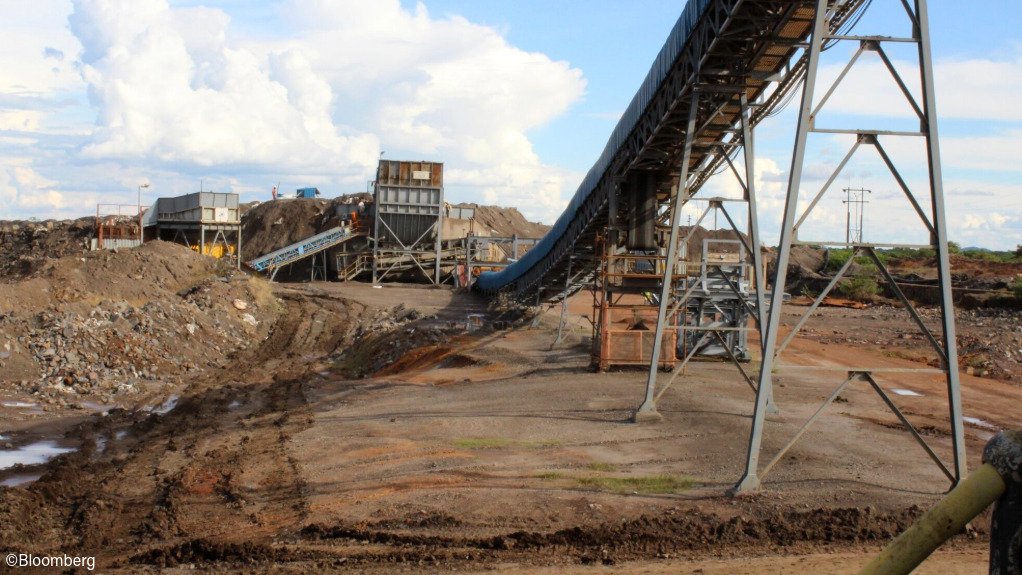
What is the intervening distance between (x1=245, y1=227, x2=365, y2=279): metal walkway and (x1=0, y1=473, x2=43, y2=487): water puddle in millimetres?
36938

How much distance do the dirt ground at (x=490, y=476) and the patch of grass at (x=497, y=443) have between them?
8cm

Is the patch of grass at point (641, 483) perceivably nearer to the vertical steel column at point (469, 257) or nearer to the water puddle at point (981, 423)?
the water puddle at point (981, 423)

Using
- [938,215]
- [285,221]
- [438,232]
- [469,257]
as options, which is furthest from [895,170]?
[285,221]

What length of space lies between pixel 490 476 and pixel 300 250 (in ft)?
140

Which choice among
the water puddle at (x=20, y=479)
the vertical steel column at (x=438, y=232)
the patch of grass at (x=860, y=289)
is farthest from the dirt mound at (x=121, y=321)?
the patch of grass at (x=860, y=289)

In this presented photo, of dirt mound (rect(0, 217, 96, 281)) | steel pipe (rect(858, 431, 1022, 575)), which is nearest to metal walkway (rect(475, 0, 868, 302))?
steel pipe (rect(858, 431, 1022, 575))

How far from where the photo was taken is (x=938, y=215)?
11164 millimetres

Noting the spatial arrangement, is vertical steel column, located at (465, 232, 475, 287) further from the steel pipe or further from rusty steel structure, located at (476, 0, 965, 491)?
the steel pipe

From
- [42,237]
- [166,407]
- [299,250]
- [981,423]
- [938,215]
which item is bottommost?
[166,407]

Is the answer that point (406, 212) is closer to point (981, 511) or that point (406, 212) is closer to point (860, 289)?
point (860, 289)

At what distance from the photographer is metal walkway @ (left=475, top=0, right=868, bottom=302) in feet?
43.2

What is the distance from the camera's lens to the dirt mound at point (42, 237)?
54.0 meters

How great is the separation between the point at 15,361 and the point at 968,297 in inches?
1892

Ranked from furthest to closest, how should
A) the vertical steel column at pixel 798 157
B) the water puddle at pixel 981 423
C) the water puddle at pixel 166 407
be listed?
the water puddle at pixel 166 407, the water puddle at pixel 981 423, the vertical steel column at pixel 798 157
